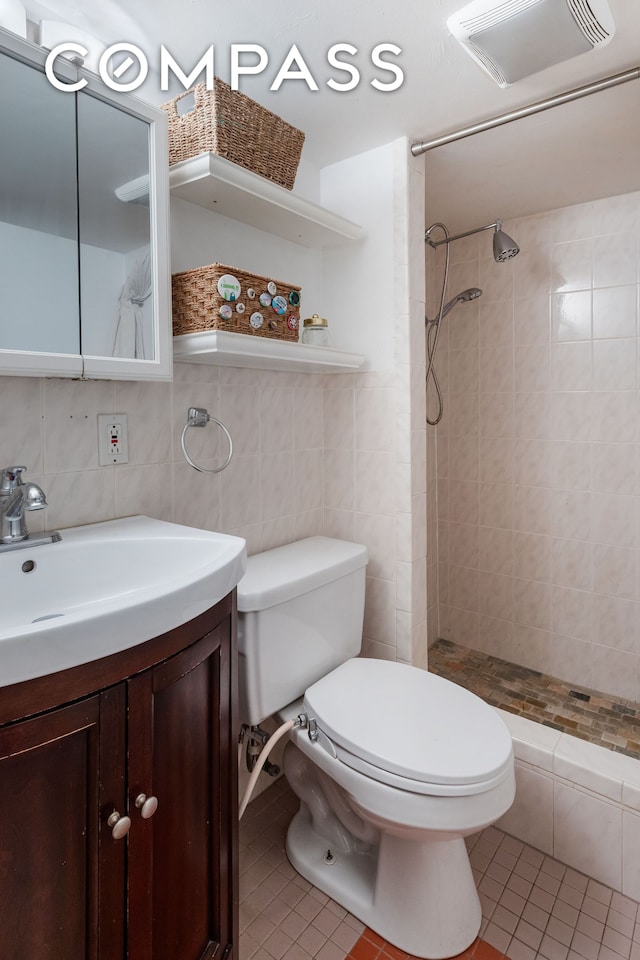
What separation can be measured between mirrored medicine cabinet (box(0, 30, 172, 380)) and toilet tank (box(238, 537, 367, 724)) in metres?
0.58

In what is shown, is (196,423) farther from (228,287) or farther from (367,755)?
(367,755)

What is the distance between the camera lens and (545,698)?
2.14m

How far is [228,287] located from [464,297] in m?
1.49

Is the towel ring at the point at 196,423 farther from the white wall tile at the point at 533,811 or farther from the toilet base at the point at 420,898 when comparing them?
the white wall tile at the point at 533,811

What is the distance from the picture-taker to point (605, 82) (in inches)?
50.9

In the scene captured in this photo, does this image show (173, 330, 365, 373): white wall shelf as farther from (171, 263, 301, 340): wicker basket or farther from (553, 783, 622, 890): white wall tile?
(553, 783, 622, 890): white wall tile

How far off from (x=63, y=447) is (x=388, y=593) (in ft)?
3.55

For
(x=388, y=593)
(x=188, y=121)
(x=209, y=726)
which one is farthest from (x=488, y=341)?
(x=209, y=726)

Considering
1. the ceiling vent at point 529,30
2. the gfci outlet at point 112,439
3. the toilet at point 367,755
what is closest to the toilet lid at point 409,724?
the toilet at point 367,755

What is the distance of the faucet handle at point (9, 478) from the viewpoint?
1.01 metres

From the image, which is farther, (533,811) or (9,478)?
(533,811)

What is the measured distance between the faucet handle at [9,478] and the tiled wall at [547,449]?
203 cm

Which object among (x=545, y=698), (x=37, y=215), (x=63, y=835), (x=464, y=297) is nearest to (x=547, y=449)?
(x=464, y=297)

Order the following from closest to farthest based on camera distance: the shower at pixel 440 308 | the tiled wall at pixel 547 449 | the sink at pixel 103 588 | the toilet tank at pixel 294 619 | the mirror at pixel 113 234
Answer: the sink at pixel 103 588 → the mirror at pixel 113 234 → the toilet tank at pixel 294 619 → the tiled wall at pixel 547 449 → the shower at pixel 440 308
